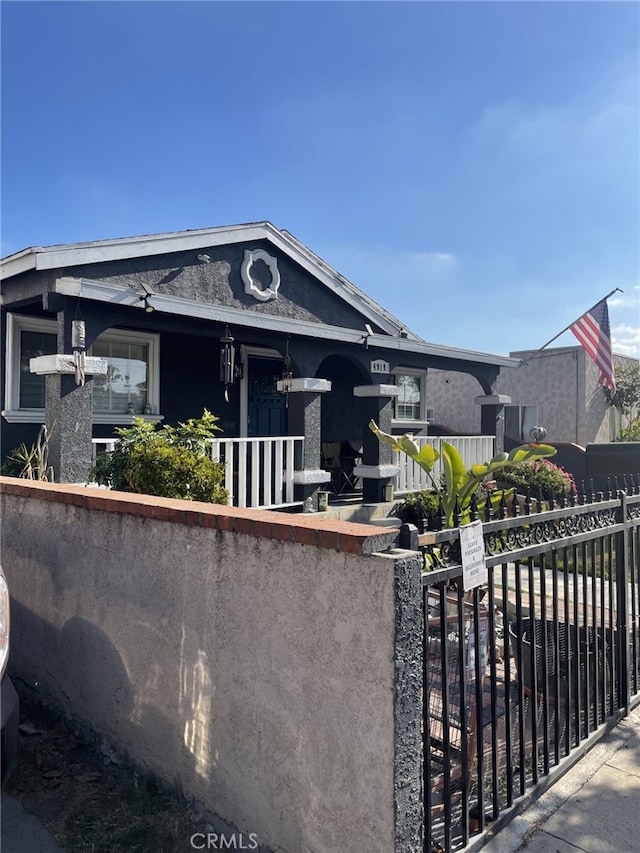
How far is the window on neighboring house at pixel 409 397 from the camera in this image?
14.0 metres

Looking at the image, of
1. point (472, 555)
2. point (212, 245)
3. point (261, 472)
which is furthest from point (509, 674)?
point (212, 245)

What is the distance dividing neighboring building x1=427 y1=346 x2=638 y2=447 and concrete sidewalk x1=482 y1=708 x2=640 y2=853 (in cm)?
1659

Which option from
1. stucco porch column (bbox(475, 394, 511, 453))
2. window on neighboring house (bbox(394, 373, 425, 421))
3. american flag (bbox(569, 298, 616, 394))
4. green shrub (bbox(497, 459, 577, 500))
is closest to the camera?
green shrub (bbox(497, 459, 577, 500))

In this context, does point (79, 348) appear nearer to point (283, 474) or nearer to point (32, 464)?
point (32, 464)

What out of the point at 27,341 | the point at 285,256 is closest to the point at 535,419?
the point at 285,256

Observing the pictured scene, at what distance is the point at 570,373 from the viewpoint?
19625mm

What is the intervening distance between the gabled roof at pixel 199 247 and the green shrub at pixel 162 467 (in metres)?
2.24

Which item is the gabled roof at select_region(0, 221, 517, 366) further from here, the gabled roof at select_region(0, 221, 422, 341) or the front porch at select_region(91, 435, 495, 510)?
the front porch at select_region(91, 435, 495, 510)

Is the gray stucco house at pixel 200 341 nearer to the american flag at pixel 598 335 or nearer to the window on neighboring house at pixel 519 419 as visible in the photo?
the american flag at pixel 598 335

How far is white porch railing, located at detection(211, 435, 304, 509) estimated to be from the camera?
7734 mm

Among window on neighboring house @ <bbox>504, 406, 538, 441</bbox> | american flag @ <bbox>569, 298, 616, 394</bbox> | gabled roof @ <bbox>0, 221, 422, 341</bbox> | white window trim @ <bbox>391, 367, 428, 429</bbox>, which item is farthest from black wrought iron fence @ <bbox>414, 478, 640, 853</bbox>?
window on neighboring house @ <bbox>504, 406, 538, 441</bbox>

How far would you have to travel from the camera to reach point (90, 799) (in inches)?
121

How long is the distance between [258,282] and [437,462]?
5193 mm

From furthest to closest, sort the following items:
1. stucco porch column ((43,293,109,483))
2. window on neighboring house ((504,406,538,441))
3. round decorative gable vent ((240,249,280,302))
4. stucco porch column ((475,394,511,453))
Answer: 1. window on neighboring house ((504,406,538,441))
2. stucco porch column ((475,394,511,453))
3. round decorative gable vent ((240,249,280,302))
4. stucco porch column ((43,293,109,483))
